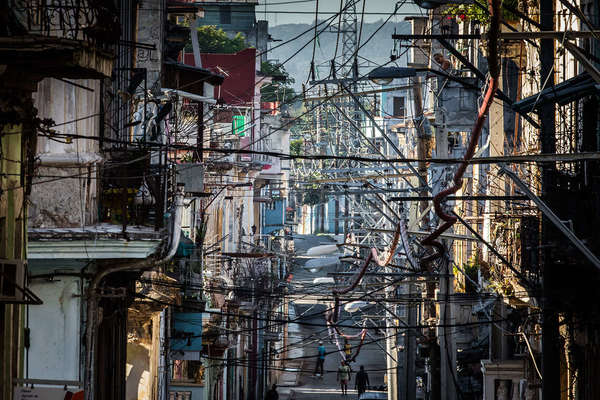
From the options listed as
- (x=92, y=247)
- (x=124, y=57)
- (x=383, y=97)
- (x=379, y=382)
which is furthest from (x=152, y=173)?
(x=383, y=97)

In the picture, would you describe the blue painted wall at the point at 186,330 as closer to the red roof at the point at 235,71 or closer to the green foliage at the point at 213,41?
the red roof at the point at 235,71

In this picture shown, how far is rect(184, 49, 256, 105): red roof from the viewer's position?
151 feet

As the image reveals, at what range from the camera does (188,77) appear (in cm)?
2527

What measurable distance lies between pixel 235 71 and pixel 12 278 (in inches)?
1507

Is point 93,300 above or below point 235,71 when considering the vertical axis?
below

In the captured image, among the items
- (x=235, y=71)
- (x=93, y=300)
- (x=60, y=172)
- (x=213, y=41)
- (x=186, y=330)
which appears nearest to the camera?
(x=60, y=172)

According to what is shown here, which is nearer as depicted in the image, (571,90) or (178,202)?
(571,90)

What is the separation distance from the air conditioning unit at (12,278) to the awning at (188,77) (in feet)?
42.9

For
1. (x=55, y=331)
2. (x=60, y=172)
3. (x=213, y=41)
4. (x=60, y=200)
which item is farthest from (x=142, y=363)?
(x=213, y=41)

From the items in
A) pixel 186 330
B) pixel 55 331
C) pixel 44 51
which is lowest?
pixel 186 330

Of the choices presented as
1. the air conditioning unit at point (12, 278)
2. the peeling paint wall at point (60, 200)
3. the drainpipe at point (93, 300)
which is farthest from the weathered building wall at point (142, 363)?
the air conditioning unit at point (12, 278)

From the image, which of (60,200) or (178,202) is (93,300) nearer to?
(60,200)

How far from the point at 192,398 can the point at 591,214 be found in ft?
51.6

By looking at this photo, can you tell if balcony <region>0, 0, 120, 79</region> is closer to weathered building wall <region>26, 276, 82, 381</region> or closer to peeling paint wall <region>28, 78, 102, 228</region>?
peeling paint wall <region>28, 78, 102, 228</region>
